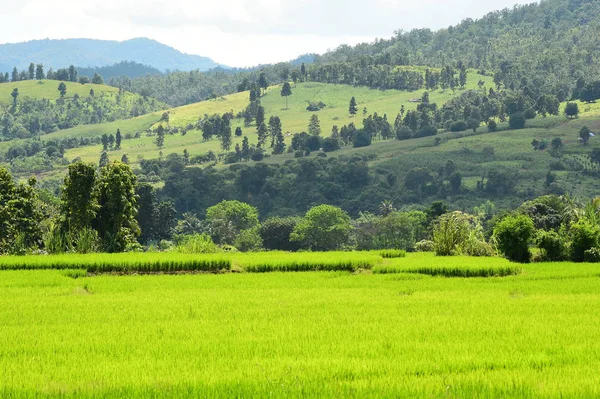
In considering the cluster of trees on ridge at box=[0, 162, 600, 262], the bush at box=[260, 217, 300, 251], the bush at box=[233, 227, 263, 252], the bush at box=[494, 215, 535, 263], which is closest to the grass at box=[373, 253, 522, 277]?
the bush at box=[494, 215, 535, 263]

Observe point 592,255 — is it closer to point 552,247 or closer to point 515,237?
point 552,247

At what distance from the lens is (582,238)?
121 ft

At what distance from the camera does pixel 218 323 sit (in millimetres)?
21234

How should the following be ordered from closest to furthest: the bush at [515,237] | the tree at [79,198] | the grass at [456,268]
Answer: the grass at [456,268]
the bush at [515,237]
the tree at [79,198]

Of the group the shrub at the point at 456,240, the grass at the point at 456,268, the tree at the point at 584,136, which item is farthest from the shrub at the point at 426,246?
the tree at the point at 584,136

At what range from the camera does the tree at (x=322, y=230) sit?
381 feet

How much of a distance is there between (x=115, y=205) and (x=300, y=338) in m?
33.7

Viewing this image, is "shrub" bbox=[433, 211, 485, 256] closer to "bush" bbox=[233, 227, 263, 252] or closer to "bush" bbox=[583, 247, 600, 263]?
"bush" bbox=[583, 247, 600, 263]

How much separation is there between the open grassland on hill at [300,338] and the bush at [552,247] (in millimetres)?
6984

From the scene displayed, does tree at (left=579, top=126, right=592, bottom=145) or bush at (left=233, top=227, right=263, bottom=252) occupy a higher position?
tree at (left=579, top=126, right=592, bottom=145)

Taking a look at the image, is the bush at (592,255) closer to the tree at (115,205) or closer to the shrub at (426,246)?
the shrub at (426,246)

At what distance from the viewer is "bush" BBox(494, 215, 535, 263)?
36.6 meters

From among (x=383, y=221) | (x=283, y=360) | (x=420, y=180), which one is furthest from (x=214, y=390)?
(x=420, y=180)

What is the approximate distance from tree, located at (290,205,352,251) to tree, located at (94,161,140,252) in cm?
6401
